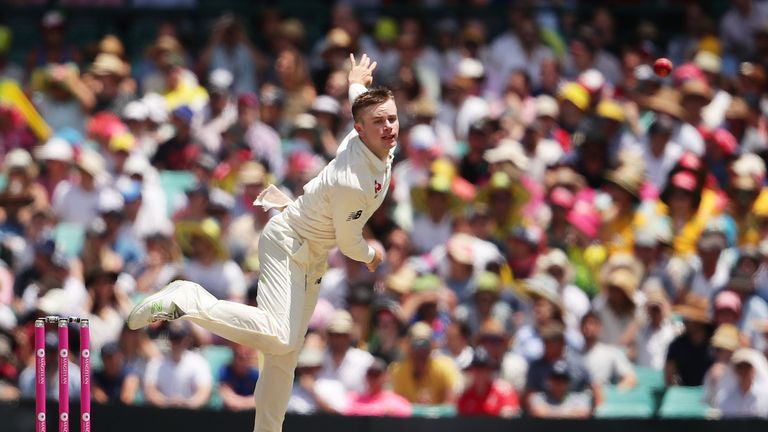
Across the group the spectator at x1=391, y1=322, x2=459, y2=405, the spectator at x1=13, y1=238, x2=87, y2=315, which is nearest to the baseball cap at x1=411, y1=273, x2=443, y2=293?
the spectator at x1=391, y1=322, x2=459, y2=405

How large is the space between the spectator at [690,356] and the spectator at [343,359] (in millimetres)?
2362

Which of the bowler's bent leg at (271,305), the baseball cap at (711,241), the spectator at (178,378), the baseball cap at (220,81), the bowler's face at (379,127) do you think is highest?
the bowler's face at (379,127)

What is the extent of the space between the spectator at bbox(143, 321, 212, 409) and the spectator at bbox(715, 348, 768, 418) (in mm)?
4010

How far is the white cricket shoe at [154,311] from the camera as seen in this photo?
9.49 meters

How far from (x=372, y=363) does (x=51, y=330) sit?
2669 millimetres

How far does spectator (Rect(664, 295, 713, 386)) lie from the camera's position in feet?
43.0

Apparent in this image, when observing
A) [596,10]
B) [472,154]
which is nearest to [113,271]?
[472,154]

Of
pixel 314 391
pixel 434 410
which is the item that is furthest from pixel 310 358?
pixel 434 410

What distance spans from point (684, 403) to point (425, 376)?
6.58ft

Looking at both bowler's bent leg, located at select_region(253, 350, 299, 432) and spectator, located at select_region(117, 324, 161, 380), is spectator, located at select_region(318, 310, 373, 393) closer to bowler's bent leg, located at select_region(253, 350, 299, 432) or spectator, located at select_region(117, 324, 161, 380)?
spectator, located at select_region(117, 324, 161, 380)

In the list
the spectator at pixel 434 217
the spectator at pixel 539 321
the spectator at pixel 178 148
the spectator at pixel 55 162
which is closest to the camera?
the spectator at pixel 539 321

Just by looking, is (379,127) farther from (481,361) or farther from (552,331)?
(552,331)

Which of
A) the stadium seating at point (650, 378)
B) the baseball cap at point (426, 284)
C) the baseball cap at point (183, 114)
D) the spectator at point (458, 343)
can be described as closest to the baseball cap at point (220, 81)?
the baseball cap at point (183, 114)

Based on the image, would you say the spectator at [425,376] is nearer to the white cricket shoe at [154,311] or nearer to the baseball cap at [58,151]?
the white cricket shoe at [154,311]
